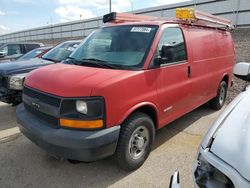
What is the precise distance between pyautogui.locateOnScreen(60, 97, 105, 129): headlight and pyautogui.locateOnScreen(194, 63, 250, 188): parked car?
1.37 m

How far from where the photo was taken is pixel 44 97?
336 centimetres

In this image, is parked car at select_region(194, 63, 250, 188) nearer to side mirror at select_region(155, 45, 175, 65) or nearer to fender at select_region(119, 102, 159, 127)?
fender at select_region(119, 102, 159, 127)

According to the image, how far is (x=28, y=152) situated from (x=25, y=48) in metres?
9.85

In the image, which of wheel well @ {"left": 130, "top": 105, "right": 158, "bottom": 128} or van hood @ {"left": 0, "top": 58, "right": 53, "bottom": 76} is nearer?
wheel well @ {"left": 130, "top": 105, "right": 158, "bottom": 128}

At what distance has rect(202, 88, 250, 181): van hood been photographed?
1.68 metres

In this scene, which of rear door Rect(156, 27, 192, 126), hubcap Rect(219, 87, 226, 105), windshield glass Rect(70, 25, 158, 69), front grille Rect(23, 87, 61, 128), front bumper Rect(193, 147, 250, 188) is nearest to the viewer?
front bumper Rect(193, 147, 250, 188)

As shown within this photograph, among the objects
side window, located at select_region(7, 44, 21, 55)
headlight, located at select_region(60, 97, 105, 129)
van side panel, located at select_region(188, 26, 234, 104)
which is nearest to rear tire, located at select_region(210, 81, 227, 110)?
van side panel, located at select_region(188, 26, 234, 104)

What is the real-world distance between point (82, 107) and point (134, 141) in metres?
0.98

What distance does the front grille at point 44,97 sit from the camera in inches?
125

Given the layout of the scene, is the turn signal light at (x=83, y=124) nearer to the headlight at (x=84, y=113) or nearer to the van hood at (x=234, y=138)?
the headlight at (x=84, y=113)

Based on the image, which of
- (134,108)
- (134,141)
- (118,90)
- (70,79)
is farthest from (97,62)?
(134,141)

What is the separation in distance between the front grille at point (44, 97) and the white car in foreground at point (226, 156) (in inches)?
67.1

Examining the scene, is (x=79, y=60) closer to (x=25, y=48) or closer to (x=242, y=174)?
(x=242, y=174)

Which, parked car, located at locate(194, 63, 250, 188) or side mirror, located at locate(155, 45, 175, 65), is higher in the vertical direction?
side mirror, located at locate(155, 45, 175, 65)
